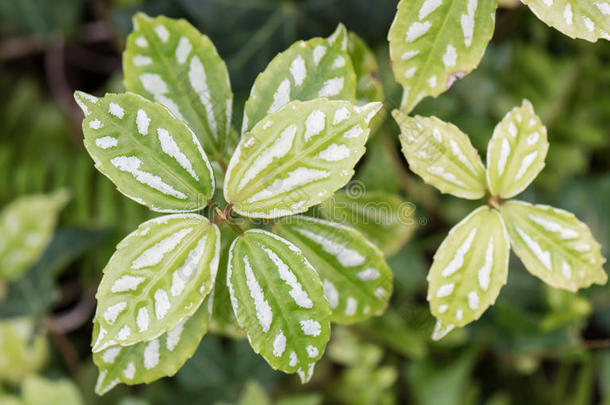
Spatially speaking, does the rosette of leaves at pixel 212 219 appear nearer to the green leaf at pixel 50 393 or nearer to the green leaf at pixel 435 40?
the green leaf at pixel 435 40

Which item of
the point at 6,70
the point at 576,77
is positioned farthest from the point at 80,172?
the point at 576,77

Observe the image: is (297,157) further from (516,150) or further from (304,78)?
(516,150)

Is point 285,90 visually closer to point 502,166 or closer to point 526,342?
point 502,166

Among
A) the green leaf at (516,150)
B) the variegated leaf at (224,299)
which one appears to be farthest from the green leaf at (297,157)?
the green leaf at (516,150)

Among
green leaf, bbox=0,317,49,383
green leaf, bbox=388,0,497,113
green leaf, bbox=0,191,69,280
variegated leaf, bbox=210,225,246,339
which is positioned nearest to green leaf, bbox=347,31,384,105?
green leaf, bbox=388,0,497,113

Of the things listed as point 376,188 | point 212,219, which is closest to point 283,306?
point 212,219

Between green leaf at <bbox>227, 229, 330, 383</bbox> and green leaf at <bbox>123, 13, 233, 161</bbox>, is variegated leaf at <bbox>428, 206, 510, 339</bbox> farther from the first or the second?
green leaf at <bbox>123, 13, 233, 161</bbox>
